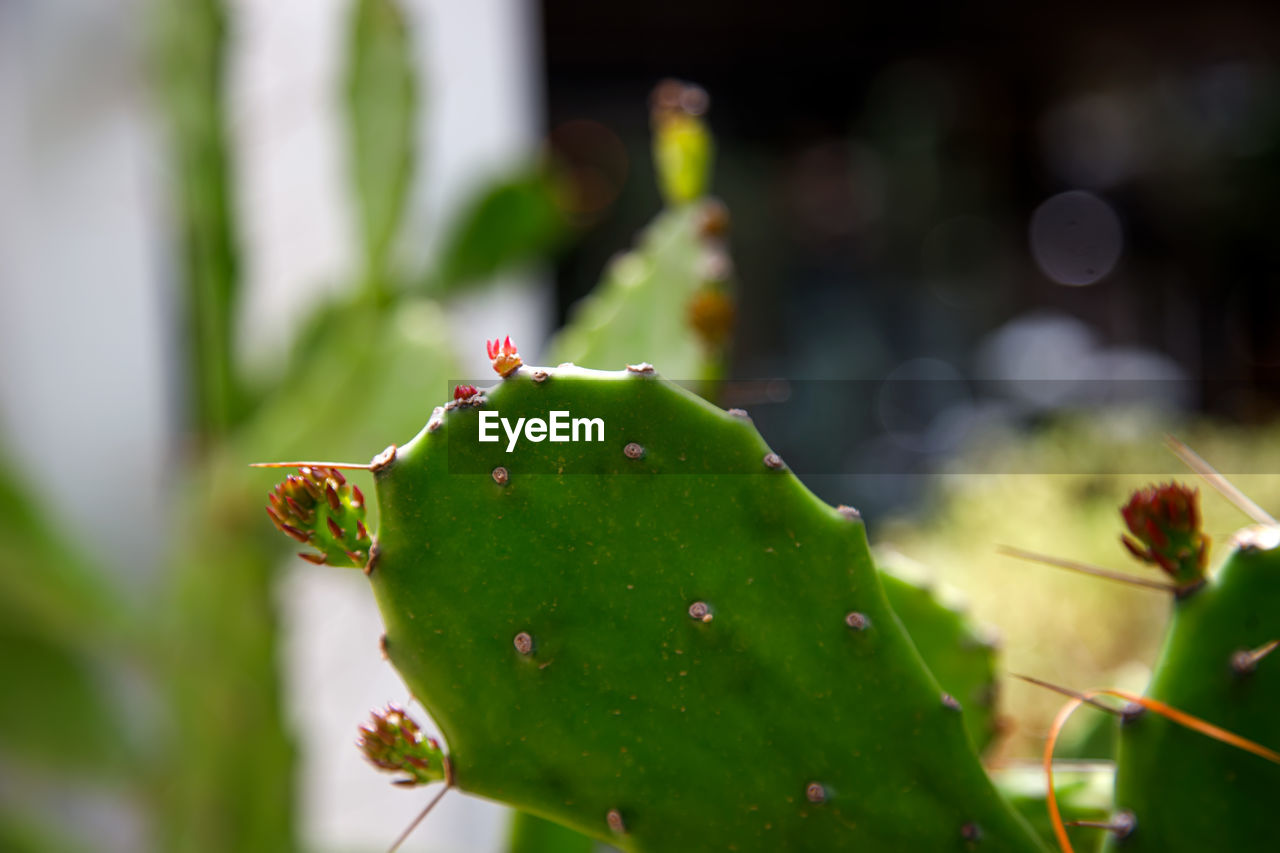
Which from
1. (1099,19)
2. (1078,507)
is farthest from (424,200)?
(1099,19)

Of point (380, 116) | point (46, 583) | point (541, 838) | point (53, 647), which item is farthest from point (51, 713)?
point (541, 838)

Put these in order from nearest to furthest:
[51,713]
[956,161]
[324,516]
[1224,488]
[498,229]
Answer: [324,516], [1224,488], [51,713], [498,229], [956,161]

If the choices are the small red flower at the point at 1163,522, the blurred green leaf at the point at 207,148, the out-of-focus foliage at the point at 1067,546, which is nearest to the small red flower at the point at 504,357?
the small red flower at the point at 1163,522

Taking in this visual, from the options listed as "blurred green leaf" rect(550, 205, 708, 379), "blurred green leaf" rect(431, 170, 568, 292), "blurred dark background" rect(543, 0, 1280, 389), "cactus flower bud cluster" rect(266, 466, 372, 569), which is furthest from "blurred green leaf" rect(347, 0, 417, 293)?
"blurred dark background" rect(543, 0, 1280, 389)

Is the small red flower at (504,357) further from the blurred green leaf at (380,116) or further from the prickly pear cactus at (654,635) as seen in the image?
the blurred green leaf at (380,116)

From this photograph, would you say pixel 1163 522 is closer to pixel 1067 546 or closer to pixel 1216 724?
pixel 1216 724

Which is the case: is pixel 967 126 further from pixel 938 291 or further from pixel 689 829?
pixel 689 829

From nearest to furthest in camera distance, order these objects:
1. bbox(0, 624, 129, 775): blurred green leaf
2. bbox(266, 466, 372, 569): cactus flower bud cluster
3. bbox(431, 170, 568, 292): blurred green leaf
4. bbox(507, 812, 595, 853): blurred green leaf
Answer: bbox(266, 466, 372, 569): cactus flower bud cluster → bbox(507, 812, 595, 853): blurred green leaf → bbox(0, 624, 129, 775): blurred green leaf → bbox(431, 170, 568, 292): blurred green leaf

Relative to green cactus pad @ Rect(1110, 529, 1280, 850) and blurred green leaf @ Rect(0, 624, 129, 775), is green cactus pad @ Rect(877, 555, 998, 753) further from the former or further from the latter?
blurred green leaf @ Rect(0, 624, 129, 775)
